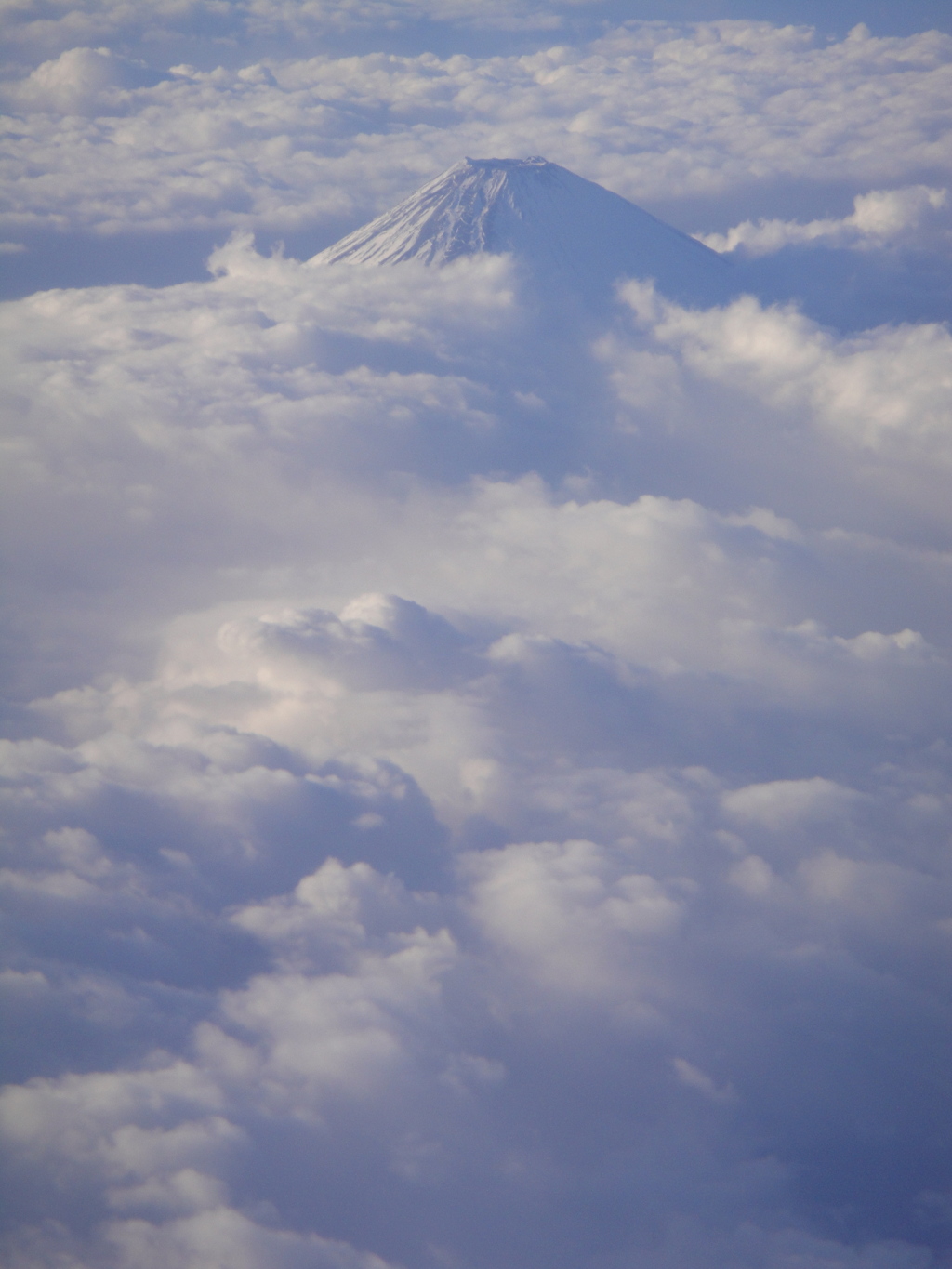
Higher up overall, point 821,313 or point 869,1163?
point 821,313

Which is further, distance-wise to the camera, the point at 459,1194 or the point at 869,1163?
the point at 869,1163

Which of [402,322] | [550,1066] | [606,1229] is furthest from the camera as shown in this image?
[402,322]

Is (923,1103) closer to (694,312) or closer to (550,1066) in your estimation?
(550,1066)

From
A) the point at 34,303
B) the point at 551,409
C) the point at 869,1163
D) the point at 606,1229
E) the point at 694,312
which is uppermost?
the point at 694,312

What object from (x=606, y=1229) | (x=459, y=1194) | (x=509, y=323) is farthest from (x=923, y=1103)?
(x=509, y=323)

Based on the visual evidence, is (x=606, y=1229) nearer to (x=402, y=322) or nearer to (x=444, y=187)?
(x=402, y=322)

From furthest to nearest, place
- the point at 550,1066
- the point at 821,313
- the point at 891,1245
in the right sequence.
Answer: the point at 821,313, the point at 891,1245, the point at 550,1066
